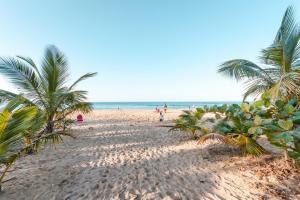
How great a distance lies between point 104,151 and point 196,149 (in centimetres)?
259

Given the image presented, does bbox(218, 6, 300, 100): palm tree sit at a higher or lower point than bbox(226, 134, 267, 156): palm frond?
higher

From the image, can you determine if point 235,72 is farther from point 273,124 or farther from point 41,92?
point 41,92

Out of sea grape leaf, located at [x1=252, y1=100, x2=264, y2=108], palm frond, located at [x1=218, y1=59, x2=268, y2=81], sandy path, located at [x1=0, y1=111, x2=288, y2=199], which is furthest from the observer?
palm frond, located at [x1=218, y1=59, x2=268, y2=81]

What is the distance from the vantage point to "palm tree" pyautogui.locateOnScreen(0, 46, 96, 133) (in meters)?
5.84

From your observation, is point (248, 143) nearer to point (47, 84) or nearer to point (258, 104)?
point (258, 104)

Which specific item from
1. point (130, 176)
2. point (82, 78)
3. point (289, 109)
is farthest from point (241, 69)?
point (82, 78)

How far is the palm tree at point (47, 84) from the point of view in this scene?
584cm

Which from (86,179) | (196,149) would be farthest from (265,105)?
(86,179)

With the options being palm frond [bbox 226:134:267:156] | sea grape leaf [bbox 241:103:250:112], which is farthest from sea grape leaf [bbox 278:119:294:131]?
sea grape leaf [bbox 241:103:250:112]

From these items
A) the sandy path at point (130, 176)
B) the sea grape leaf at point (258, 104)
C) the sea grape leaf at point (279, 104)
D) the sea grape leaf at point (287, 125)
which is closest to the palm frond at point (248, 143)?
the sandy path at point (130, 176)

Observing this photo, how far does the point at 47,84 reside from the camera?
23.1ft

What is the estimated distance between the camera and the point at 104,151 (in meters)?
5.61

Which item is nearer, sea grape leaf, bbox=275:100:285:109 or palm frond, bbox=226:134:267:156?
sea grape leaf, bbox=275:100:285:109

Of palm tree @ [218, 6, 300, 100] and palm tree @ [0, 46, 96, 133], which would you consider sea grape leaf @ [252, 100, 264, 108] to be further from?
palm tree @ [0, 46, 96, 133]
